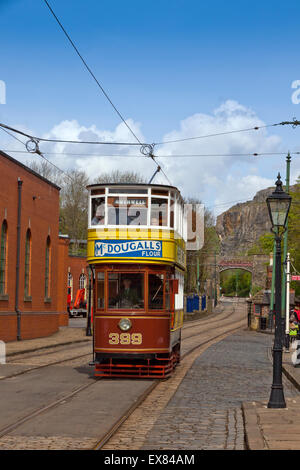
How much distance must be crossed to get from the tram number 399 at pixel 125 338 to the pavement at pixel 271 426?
4.08 meters

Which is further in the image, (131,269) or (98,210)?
(98,210)

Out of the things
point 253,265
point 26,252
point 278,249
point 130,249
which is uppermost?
point 253,265

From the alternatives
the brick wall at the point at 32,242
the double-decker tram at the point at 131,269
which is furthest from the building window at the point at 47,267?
the double-decker tram at the point at 131,269

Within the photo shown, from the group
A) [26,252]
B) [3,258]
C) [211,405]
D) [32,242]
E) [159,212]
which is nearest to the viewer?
[211,405]

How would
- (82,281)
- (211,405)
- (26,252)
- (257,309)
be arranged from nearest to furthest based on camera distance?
(211,405)
(26,252)
(257,309)
(82,281)

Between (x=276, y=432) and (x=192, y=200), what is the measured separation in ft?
244

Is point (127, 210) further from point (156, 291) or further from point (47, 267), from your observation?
point (47, 267)

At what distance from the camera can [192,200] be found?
8412 cm

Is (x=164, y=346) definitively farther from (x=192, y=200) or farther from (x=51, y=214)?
(x=192, y=200)

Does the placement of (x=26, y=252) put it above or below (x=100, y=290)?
above

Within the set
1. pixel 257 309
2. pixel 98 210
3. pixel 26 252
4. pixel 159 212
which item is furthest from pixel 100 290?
pixel 257 309

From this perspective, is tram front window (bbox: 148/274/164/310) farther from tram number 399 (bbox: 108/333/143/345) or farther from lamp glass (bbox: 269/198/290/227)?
lamp glass (bbox: 269/198/290/227)

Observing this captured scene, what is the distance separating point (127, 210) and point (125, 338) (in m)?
2.91

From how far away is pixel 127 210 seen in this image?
59.1 ft
